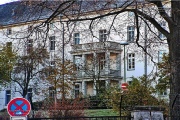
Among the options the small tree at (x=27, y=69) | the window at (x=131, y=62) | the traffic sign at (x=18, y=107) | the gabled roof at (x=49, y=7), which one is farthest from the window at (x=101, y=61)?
the traffic sign at (x=18, y=107)

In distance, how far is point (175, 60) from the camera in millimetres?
16422

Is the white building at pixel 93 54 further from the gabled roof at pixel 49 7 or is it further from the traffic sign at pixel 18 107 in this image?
the traffic sign at pixel 18 107

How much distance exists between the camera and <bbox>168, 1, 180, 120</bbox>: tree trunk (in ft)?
→ 51.8

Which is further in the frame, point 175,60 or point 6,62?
point 6,62

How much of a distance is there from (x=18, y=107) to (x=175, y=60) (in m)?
6.37

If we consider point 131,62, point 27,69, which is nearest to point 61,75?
point 27,69

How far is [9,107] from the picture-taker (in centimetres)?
1264

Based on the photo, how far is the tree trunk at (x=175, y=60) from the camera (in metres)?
15.8

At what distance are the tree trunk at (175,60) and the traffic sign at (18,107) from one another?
528cm

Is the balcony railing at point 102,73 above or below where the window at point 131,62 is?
below

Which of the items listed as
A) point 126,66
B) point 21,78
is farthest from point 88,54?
point 21,78

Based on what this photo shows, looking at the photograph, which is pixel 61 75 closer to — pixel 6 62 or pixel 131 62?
pixel 6 62

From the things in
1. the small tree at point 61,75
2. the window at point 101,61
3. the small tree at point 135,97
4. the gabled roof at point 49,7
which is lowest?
the small tree at point 135,97

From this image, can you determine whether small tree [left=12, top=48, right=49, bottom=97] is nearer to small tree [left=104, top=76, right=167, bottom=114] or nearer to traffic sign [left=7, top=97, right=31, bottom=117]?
small tree [left=104, top=76, right=167, bottom=114]
